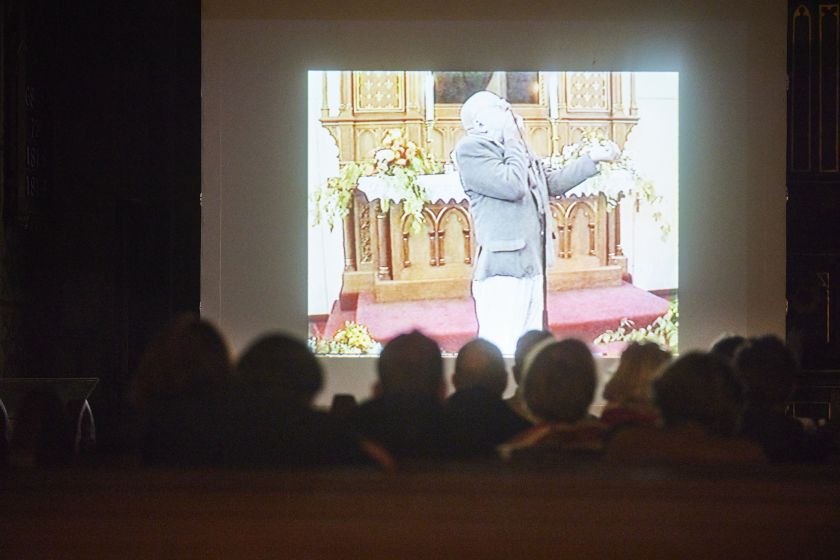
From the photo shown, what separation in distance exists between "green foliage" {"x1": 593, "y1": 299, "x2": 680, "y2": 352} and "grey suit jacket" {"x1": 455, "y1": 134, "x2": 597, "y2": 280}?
58 centimetres

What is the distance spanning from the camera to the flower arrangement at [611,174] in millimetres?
6418

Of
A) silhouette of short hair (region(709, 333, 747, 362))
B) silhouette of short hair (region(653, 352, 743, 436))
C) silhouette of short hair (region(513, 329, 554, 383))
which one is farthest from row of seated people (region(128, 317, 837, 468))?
silhouette of short hair (region(513, 329, 554, 383))

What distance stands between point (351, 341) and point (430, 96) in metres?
1.50

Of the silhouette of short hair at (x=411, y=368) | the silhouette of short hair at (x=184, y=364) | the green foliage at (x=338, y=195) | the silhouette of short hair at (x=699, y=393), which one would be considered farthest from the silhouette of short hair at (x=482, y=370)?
the green foliage at (x=338, y=195)

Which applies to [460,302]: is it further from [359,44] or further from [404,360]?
[404,360]

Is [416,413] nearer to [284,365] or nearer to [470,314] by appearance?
[284,365]

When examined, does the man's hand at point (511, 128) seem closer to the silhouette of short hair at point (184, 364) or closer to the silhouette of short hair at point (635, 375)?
the silhouette of short hair at point (635, 375)

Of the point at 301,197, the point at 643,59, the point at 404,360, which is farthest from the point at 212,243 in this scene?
the point at 404,360

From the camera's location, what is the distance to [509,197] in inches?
253

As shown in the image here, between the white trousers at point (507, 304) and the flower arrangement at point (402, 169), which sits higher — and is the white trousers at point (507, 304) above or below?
below

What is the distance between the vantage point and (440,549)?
1643mm

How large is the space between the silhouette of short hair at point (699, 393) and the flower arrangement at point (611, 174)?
14.3 ft

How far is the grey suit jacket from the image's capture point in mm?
6410

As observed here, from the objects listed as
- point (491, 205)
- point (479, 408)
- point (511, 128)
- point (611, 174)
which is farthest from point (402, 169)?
point (479, 408)
